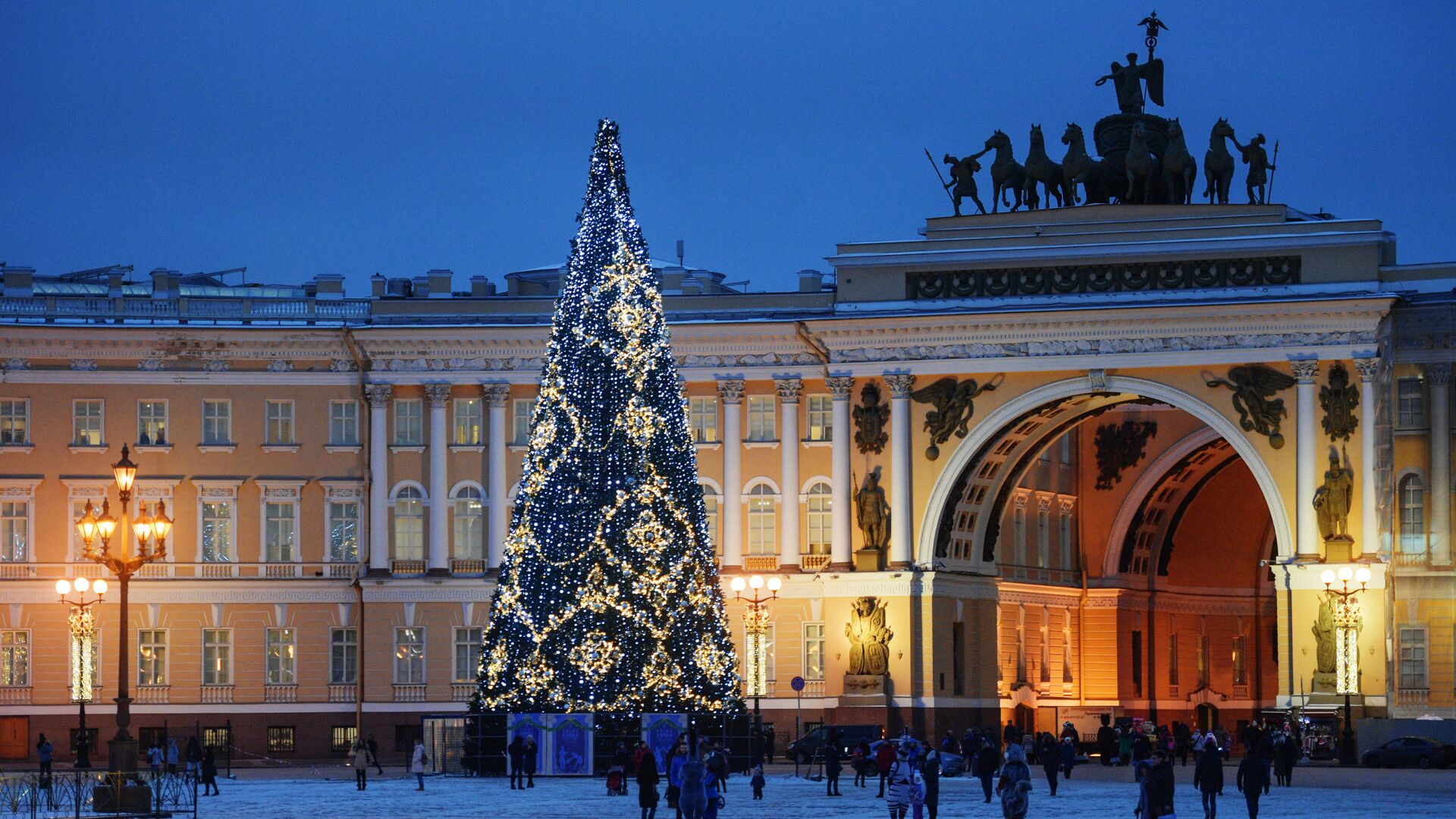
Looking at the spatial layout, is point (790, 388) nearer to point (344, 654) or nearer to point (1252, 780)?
point (344, 654)

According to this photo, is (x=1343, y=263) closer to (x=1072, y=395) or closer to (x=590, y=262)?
(x=1072, y=395)

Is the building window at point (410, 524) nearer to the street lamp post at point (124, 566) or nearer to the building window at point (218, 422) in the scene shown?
the building window at point (218, 422)

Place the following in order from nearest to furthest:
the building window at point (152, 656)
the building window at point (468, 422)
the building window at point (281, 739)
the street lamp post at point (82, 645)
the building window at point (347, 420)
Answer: the street lamp post at point (82, 645), the building window at point (281, 739), the building window at point (152, 656), the building window at point (468, 422), the building window at point (347, 420)

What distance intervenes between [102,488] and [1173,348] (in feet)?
88.8

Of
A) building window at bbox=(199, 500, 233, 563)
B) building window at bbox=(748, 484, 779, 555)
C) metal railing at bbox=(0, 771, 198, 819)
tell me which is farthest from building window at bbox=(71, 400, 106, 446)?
metal railing at bbox=(0, 771, 198, 819)

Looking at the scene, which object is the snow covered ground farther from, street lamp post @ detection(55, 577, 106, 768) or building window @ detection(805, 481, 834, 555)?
building window @ detection(805, 481, 834, 555)

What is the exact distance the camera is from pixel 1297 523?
68000 mm

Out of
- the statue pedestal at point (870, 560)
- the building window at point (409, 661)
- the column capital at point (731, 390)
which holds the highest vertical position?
the column capital at point (731, 390)

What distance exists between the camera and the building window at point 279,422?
74438 mm

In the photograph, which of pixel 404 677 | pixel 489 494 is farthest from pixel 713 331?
pixel 404 677

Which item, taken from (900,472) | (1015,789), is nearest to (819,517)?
(900,472)

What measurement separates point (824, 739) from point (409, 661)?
12.2 meters

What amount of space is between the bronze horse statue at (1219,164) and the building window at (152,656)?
2841cm

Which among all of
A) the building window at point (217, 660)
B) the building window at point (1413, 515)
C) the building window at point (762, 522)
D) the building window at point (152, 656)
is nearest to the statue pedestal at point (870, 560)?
the building window at point (762, 522)
